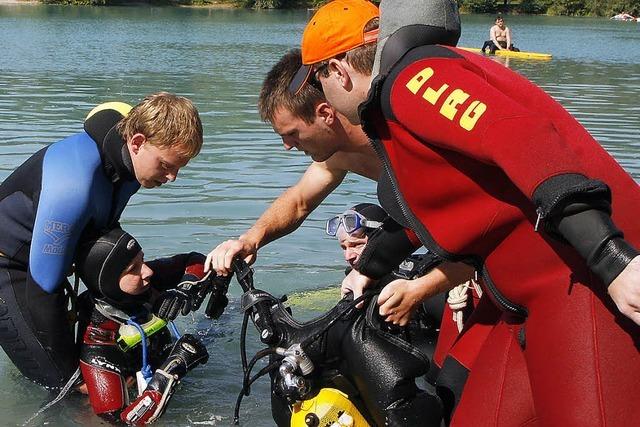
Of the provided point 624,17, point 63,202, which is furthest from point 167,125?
point 624,17

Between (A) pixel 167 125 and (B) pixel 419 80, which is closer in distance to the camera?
(B) pixel 419 80

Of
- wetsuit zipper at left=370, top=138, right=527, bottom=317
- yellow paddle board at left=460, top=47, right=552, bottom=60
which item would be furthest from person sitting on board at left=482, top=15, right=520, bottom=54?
wetsuit zipper at left=370, top=138, right=527, bottom=317

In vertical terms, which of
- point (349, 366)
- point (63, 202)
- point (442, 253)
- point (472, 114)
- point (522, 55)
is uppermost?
point (472, 114)

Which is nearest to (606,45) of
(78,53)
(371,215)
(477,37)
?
(477,37)

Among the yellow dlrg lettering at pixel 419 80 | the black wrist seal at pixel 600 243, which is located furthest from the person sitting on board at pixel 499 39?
the black wrist seal at pixel 600 243

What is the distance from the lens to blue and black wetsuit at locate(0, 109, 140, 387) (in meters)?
4.20

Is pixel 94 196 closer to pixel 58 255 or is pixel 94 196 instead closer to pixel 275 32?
pixel 58 255

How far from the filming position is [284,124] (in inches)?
147

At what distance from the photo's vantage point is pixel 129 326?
463 cm

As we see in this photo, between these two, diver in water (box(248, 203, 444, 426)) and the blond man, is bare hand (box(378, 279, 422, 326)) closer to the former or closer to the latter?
diver in water (box(248, 203, 444, 426))

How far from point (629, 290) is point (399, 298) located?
1.33 m

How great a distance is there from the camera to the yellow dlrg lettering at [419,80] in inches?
98.4

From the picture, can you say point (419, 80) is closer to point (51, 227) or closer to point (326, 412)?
point (326, 412)

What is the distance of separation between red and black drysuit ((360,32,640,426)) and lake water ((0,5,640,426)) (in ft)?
6.97
